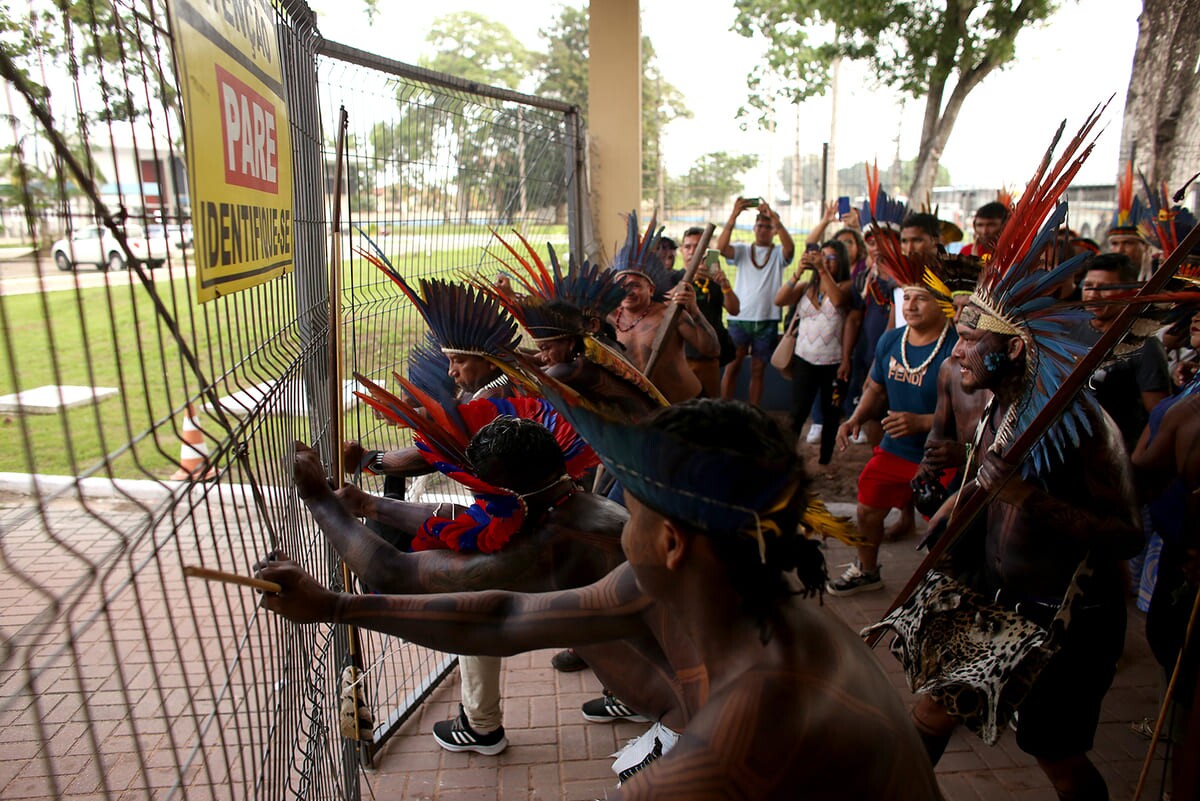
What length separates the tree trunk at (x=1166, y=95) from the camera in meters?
7.63

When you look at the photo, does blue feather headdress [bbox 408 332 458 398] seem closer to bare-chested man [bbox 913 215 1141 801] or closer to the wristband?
the wristband

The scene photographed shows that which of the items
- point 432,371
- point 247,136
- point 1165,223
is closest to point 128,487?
point 432,371

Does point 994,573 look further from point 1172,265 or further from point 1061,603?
point 1172,265

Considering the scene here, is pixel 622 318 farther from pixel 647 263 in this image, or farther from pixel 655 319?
pixel 647 263

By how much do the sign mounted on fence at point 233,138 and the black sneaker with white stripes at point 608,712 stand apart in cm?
243

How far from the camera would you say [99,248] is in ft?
3.99

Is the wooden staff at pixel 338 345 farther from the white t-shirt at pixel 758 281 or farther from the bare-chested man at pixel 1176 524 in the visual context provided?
the white t-shirt at pixel 758 281

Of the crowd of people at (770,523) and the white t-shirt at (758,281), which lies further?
the white t-shirt at (758,281)

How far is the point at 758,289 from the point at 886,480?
11.9 ft

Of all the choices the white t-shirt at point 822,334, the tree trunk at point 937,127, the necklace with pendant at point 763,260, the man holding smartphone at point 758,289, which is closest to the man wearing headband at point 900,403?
the white t-shirt at point 822,334

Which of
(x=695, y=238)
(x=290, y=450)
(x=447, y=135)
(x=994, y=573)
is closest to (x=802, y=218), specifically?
(x=695, y=238)

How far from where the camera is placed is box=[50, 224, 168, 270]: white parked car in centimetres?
111

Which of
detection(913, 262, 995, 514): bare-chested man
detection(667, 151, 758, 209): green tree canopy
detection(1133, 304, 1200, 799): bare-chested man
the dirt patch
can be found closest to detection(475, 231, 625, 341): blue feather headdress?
detection(913, 262, 995, 514): bare-chested man

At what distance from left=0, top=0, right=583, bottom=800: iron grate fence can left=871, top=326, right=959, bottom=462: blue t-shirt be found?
2.63 m
